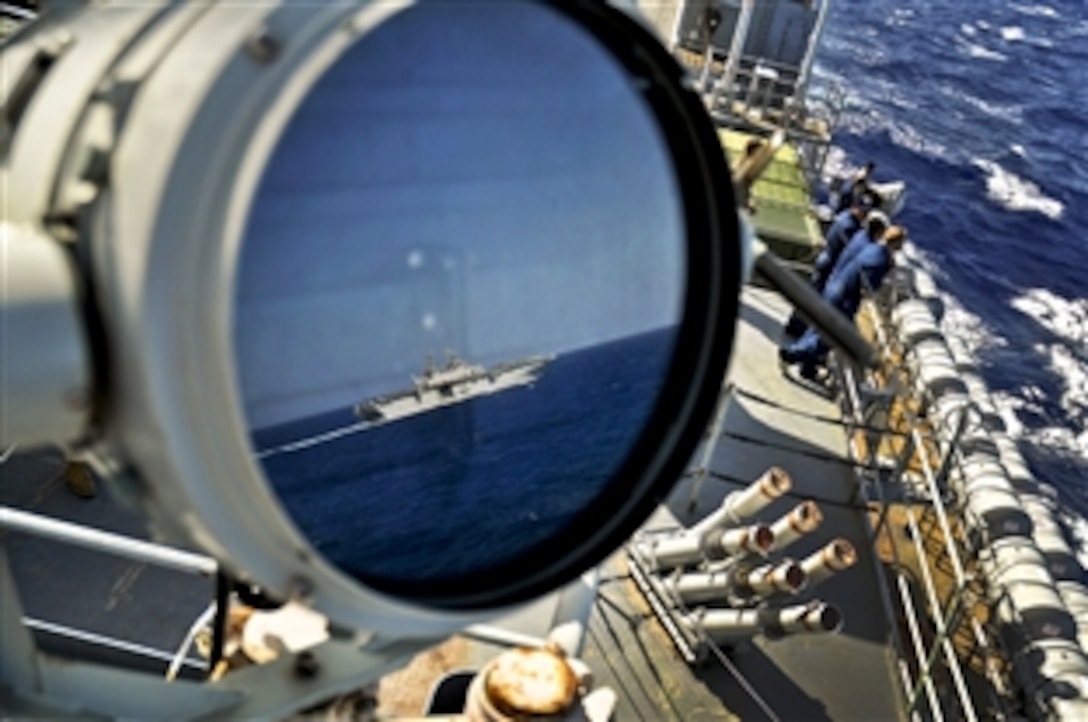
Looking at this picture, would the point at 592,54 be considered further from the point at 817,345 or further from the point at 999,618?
the point at 817,345

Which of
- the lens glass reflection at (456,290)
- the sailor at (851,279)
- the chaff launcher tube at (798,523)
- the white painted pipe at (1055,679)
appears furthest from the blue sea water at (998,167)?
the lens glass reflection at (456,290)

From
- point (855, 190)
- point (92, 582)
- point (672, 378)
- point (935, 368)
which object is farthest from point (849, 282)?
point (672, 378)

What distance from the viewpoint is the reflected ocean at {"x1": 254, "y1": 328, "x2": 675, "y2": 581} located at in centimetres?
196

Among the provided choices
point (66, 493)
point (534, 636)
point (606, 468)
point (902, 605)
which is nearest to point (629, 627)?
point (902, 605)

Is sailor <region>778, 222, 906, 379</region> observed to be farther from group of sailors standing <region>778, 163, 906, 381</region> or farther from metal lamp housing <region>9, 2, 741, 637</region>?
metal lamp housing <region>9, 2, 741, 637</region>

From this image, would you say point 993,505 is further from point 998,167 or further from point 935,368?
point 998,167

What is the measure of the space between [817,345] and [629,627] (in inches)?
157

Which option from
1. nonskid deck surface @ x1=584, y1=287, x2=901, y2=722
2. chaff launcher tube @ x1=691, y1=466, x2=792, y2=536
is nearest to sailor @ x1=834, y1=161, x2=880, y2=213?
nonskid deck surface @ x1=584, y1=287, x2=901, y2=722

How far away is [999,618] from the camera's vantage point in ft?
28.9

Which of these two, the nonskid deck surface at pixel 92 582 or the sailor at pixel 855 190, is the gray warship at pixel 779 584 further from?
the sailor at pixel 855 190

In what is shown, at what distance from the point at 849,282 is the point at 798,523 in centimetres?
383

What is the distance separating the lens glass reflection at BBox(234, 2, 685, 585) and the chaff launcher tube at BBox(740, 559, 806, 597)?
4.51 metres

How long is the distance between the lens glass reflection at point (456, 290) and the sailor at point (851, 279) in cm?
768

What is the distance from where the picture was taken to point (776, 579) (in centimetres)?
654
